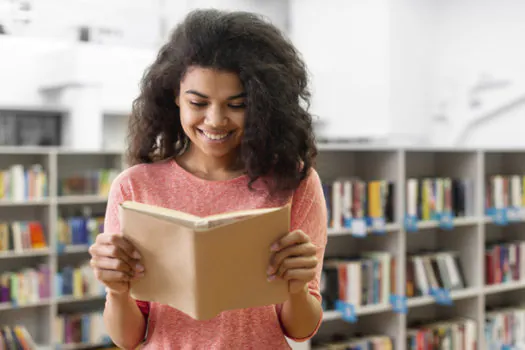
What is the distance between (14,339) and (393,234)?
2715mm

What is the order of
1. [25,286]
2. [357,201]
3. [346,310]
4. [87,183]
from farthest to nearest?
[87,183] < [25,286] < [357,201] < [346,310]

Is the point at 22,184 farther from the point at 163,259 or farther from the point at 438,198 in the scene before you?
the point at 163,259

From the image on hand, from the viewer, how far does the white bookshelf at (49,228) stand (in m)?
4.78

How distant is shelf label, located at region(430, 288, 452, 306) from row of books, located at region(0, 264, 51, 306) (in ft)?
8.83

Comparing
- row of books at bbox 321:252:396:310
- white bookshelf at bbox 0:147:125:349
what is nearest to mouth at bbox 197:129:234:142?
row of books at bbox 321:252:396:310

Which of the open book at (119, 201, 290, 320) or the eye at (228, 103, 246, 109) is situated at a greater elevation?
the eye at (228, 103, 246, 109)

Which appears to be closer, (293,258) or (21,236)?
(293,258)

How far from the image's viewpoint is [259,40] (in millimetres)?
1307

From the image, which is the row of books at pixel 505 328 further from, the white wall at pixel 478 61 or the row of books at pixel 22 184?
the row of books at pixel 22 184

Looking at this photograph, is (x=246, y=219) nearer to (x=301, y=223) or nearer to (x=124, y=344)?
(x=301, y=223)

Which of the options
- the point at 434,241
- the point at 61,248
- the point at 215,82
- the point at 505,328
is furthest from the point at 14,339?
the point at 215,82

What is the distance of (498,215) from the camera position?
438cm

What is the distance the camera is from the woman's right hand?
1.20 meters

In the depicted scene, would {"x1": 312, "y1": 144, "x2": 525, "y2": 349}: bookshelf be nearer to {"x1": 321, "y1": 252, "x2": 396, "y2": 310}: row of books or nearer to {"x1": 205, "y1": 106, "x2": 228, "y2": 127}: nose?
{"x1": 321, "y1": 252, "x2": 396, "y2": 310}: row of books
